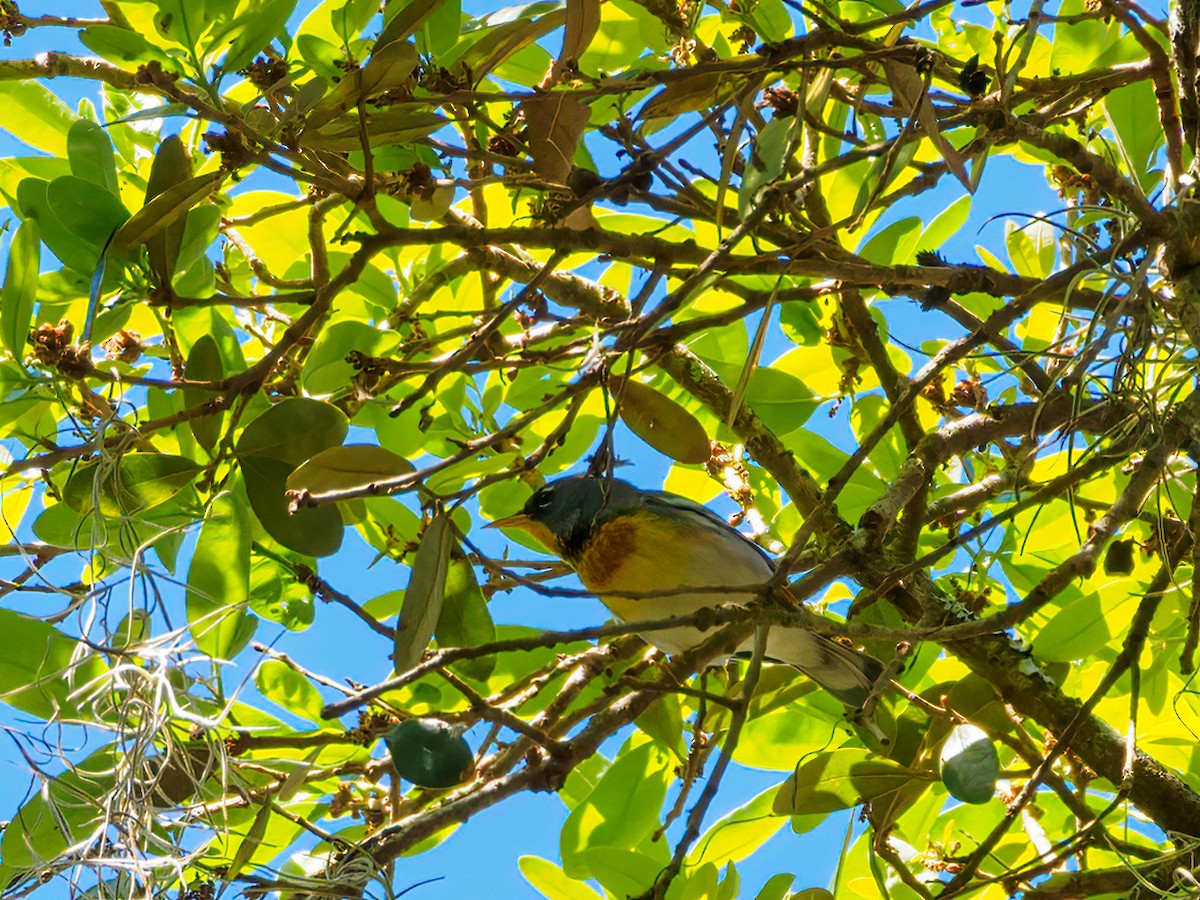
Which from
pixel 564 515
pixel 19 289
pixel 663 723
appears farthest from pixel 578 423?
pixel 19 289

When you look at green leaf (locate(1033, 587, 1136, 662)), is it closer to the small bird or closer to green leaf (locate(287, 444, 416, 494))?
the small bird

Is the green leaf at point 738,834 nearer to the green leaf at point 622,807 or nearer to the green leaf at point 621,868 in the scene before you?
the green leaf at point 622,807

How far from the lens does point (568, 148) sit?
1505mm

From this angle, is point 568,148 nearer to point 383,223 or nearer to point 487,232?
point 487,232

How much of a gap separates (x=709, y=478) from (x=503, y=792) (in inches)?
54.7

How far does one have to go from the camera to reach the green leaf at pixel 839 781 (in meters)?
1.71

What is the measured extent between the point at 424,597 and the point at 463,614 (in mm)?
257

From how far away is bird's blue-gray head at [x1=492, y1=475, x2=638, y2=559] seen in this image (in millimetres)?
2572

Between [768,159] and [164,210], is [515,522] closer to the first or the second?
[164,210]

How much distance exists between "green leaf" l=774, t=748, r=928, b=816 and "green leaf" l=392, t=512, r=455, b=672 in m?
0.65

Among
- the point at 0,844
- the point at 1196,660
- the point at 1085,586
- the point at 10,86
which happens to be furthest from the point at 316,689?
the point at 1196,660

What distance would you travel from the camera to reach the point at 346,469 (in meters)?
1.43

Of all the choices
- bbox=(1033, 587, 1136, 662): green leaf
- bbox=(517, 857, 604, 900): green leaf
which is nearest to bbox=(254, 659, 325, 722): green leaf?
bbox=(517, 857, 604, 900): green leaf

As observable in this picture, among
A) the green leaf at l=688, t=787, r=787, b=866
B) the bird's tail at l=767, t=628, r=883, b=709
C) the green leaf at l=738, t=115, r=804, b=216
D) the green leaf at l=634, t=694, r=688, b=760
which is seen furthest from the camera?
the bird's tail at l=767, t=628, r=883, b=709
